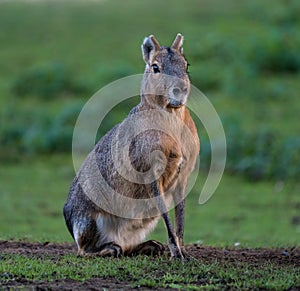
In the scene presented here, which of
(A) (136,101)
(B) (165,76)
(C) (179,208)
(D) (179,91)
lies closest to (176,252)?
(C) (179,208)

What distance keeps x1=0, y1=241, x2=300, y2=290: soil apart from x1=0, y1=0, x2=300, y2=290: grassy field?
19 cm

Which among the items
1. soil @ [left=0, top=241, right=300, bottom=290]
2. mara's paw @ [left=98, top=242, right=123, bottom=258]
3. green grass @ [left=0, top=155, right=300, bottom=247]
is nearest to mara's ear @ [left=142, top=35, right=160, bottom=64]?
mara's paw @ [left=98, top=242, right=123, bottom=258]

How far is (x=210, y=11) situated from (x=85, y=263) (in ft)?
63.2

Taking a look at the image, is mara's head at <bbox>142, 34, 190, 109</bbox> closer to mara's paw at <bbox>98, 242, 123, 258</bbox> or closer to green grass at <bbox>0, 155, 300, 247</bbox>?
mara's paw at <bbox>98, 242, 123, 258</bbox>

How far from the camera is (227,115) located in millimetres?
16734

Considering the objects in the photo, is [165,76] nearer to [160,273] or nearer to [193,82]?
[160,273]

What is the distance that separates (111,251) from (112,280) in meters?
1.12

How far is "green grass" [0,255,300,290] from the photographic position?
20.2 ft

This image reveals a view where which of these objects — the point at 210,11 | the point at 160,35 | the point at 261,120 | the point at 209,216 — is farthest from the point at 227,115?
the point at 210,11

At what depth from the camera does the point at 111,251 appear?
24.4 feet

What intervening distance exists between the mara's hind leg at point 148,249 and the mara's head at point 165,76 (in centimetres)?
129

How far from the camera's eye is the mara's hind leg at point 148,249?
757 centimetres

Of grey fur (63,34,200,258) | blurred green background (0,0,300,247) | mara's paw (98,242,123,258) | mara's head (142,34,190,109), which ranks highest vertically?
blurred green background (0,0,300,247)

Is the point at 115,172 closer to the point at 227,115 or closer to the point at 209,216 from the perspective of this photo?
the point at 209,216
